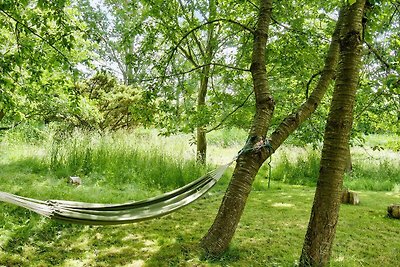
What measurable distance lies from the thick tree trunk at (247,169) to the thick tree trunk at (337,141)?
0.46 metres

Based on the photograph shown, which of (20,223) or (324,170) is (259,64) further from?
(20,223)

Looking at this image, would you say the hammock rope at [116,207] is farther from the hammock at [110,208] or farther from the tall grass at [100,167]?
the tall grass at [100,167]

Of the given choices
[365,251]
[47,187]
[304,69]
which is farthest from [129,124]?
[365,251]

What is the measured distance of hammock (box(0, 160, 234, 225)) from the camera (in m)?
1.72

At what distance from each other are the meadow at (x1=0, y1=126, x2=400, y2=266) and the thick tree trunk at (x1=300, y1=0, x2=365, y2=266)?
1.19ft

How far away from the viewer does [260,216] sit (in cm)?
321

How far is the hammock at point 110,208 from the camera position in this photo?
5.66 ft

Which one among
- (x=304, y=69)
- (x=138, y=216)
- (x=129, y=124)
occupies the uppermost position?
(x=304, y=69)

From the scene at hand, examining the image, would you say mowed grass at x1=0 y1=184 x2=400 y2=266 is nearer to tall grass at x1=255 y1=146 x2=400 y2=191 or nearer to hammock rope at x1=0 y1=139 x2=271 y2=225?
hammock rope at x1=0 y1=139 x2=271 y2=225

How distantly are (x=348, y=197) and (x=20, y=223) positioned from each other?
11.2 ft

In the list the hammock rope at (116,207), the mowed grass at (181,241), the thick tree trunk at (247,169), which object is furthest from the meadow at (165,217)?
the hammock rope at (116,207)

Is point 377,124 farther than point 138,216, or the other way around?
point 377,124

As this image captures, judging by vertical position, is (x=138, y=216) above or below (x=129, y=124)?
below

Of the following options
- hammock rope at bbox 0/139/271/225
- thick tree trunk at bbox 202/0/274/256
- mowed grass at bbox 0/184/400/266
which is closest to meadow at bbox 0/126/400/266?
mowed grass at bbox 0/184/400/266
